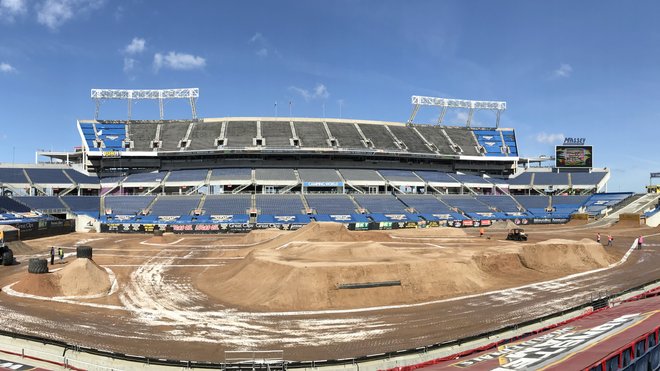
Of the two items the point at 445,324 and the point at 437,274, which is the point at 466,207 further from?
the point at 445,324

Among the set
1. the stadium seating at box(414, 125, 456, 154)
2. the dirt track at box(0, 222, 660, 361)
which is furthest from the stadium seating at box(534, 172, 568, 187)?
the dirt track at box(0, 222, 660, 361)

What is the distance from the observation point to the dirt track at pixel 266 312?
64.6ft

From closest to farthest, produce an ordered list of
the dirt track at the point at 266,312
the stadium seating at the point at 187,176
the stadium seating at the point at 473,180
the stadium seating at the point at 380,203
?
1. the dirt track at the point at 266,312
2. the stadium seating at the point at 380,203
3. the stadium seating at the point at 187,176
4. the stadium seating at the point at 473,180

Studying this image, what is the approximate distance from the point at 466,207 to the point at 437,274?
5750 centimetres

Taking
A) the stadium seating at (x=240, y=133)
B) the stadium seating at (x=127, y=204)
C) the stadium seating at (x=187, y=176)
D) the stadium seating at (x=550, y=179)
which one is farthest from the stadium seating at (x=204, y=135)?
the stadium seating at (x=550, y=179)

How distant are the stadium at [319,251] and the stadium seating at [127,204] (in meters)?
0.41

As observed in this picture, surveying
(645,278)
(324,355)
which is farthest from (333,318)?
(645,278)

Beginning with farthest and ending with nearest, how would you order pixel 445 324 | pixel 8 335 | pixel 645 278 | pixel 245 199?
pixel 245 199 → pixel 645 278 → pixel 445 324 → pixel 8 335

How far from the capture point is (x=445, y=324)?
2233 centimetres

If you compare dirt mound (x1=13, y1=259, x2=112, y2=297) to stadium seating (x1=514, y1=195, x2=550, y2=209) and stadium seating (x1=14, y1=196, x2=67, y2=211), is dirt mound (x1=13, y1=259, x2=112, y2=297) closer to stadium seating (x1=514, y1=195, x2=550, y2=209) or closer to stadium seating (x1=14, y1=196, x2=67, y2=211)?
stadium seating (x1=14, y1=196, x2=67, y2=211)

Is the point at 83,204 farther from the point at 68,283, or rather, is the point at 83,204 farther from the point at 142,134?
the point at 68,283

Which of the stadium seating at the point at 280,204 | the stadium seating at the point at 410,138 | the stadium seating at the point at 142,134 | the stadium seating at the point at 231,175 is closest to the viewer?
the stadium seating at the point at 280,204

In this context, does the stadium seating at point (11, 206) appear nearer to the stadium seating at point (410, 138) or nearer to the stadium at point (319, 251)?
the stadium at point (319, 251)

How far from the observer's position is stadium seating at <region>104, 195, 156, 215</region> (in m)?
73.9
